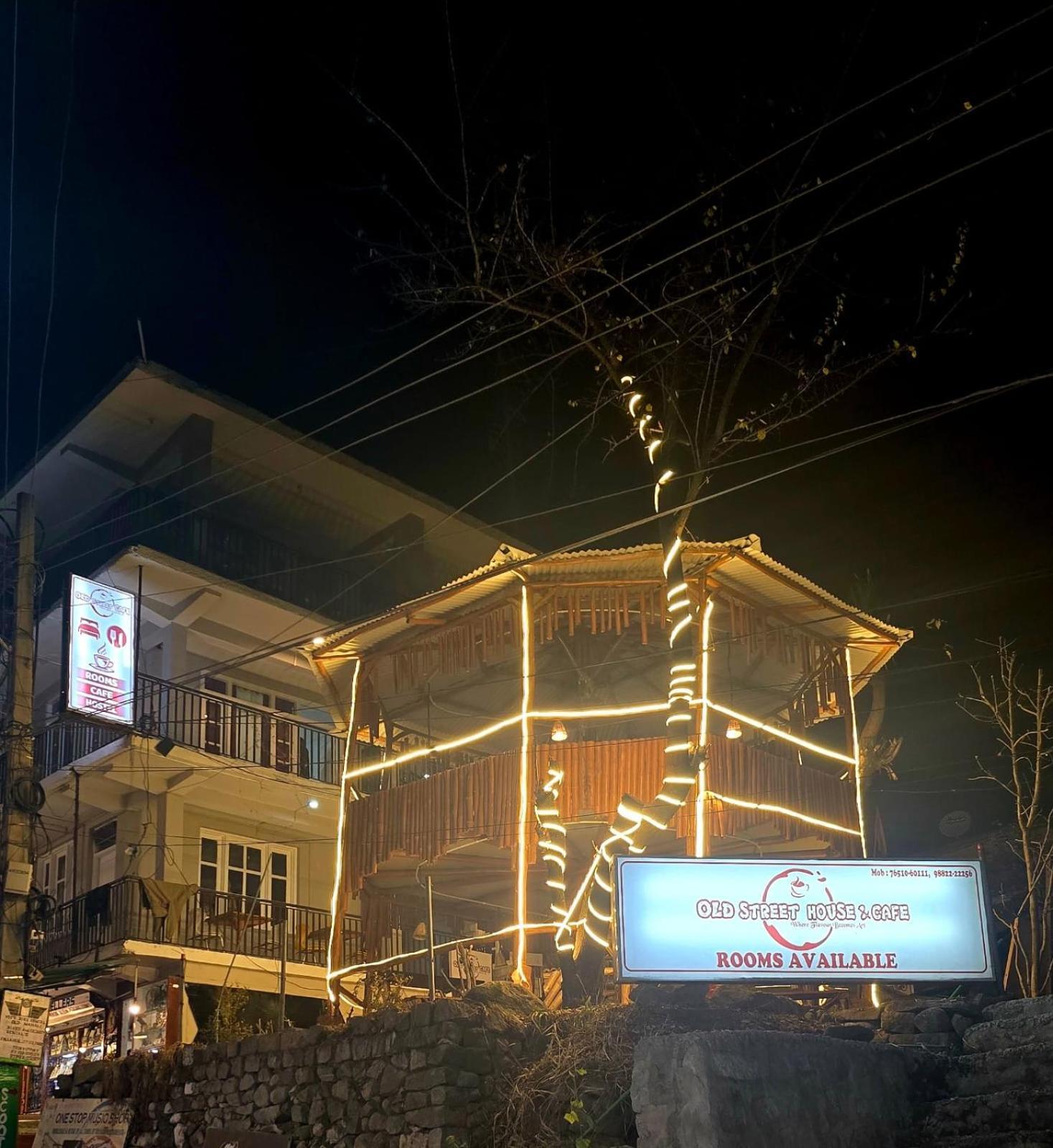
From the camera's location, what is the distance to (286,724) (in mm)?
25781

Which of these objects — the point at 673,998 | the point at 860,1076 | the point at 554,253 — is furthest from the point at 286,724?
the point at 860,1076

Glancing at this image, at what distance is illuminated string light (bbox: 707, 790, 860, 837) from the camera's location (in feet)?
47.0

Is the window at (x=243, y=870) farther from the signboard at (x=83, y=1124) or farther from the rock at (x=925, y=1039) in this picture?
the rock at (x=925, y=1039)

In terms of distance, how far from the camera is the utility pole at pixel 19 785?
1531 centimetres

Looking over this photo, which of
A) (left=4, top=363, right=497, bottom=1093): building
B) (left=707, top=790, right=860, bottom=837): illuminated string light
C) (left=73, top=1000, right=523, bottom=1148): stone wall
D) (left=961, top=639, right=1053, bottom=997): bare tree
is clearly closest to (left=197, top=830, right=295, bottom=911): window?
(left=4, top=363, right=497, bottom=1093): building

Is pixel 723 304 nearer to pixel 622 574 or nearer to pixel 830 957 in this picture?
pixel 622 574

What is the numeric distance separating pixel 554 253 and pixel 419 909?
1159cm

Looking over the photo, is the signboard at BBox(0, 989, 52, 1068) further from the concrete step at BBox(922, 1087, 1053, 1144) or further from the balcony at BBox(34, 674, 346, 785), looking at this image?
the concrete step at BBox(922, 1087, 1053, 1144)

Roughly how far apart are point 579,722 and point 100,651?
7.63 meters

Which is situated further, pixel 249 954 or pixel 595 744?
pixel 249 954

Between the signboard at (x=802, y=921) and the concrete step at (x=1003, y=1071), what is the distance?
1.19 m

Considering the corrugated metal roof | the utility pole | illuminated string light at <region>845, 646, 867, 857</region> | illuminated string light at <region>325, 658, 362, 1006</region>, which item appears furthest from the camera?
illuminated string light at <region>845, 646, 867, 857</region>

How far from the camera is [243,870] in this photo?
80.5ft

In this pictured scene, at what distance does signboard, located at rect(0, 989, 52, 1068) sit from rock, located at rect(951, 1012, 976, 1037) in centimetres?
959
